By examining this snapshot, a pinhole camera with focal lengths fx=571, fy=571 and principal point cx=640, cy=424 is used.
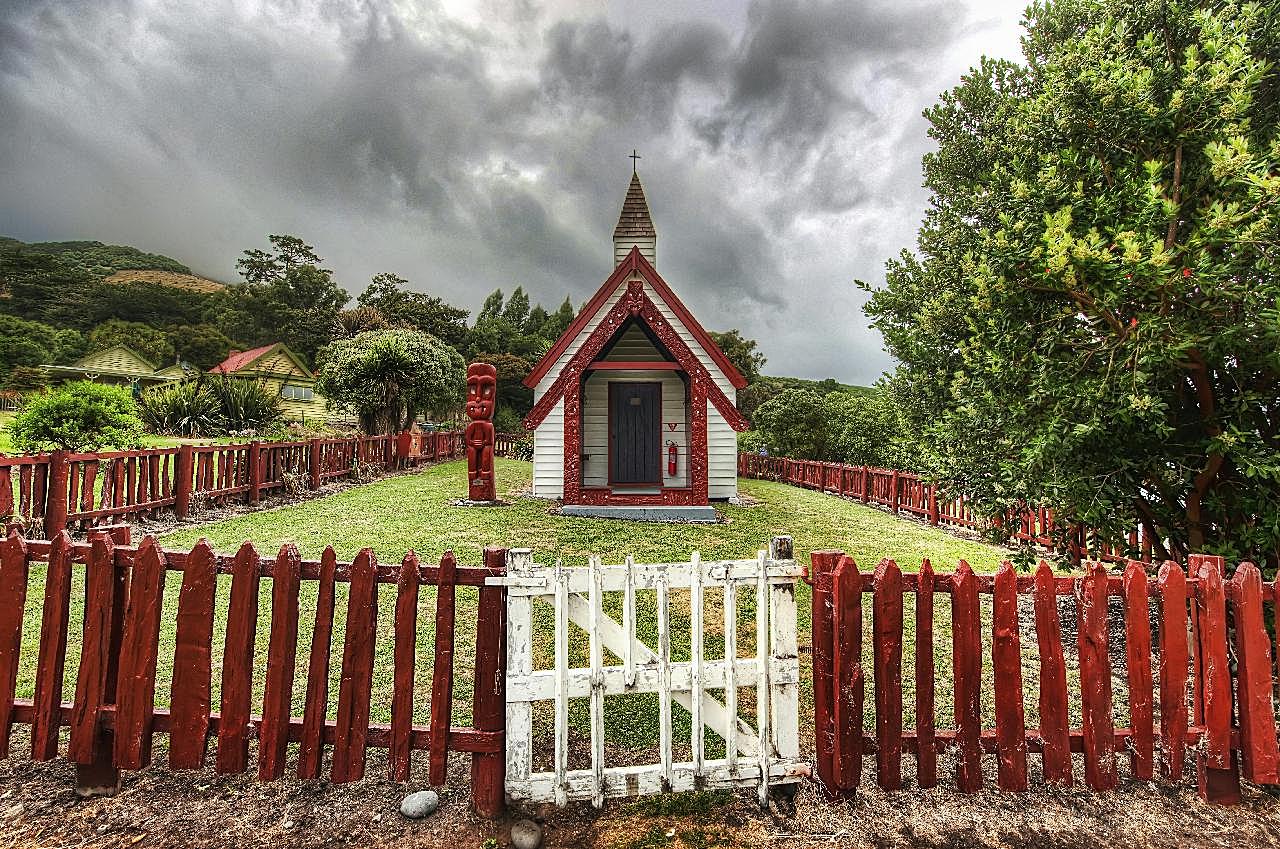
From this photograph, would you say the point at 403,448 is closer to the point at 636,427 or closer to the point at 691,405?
the point at 636,427

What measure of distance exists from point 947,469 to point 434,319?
46422 mm

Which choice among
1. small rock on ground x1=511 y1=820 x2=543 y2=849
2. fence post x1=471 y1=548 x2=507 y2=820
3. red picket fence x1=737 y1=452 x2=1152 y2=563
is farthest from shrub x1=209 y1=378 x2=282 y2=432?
small rock on ground x1=511 y1=820 x2=543 y2=849

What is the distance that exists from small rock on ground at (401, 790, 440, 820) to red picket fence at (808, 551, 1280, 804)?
189 centimetres

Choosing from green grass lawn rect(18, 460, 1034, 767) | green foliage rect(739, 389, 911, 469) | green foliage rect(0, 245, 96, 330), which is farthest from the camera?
green foliage rect(0, 245, 96, 330)

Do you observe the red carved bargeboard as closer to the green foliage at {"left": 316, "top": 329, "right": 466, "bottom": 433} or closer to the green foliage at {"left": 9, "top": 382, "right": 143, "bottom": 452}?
the green foliage at {"left": 9, "top": 382, "right": 143, "bottom": 452}

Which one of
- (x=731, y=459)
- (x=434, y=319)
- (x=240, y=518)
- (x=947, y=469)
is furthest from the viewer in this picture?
(x=434, y=319)

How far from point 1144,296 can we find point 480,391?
35.5ft

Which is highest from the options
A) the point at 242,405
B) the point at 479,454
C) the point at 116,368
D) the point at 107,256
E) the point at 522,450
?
the point at 107,256

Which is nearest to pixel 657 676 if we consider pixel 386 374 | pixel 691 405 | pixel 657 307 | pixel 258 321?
pixel 691 405

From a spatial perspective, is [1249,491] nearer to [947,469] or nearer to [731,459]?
[947,469]

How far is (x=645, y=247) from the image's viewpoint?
15.1 metres

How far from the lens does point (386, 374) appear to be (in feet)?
70.1

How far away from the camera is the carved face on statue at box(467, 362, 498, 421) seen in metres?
12.0

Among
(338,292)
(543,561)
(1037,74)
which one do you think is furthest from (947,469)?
(338,292)
